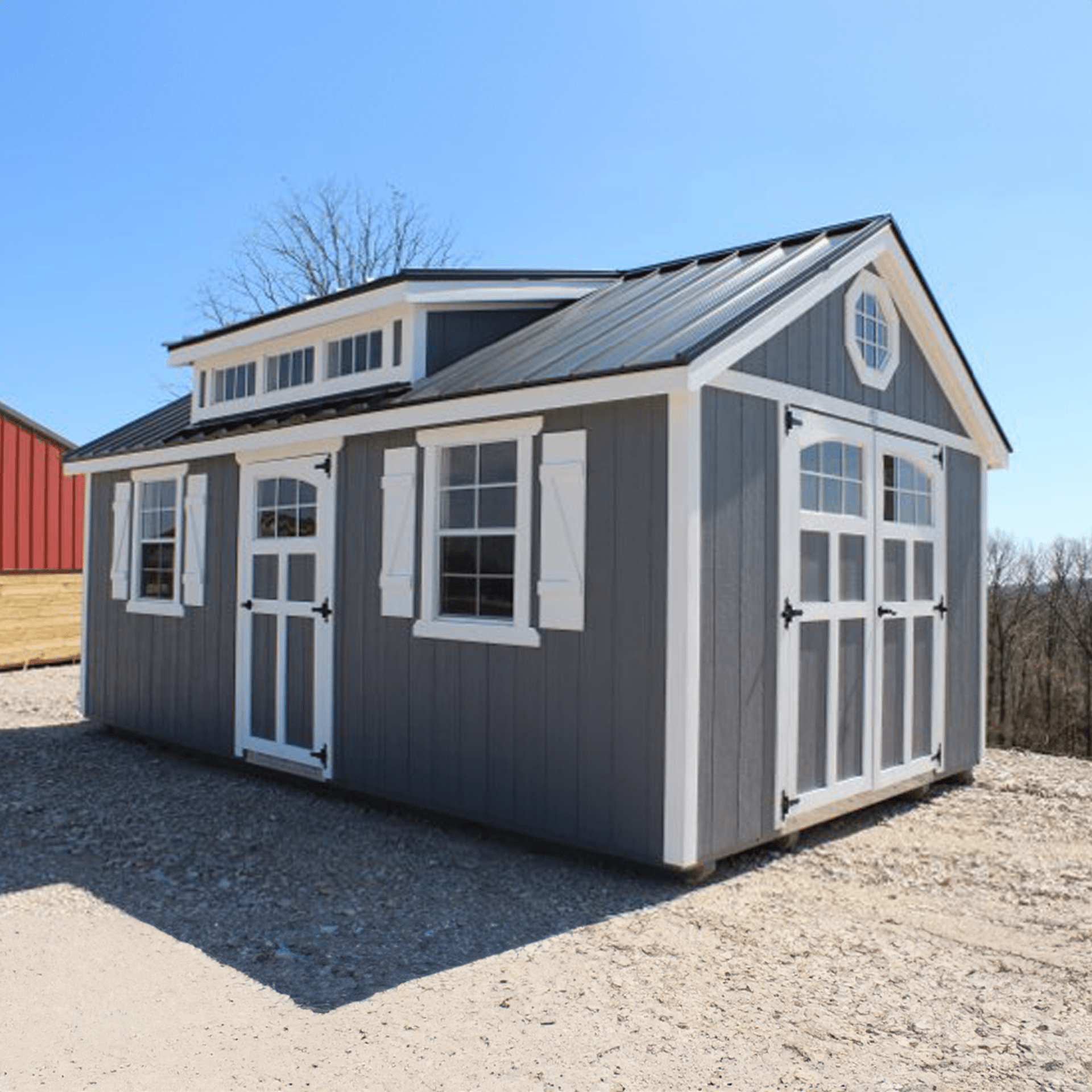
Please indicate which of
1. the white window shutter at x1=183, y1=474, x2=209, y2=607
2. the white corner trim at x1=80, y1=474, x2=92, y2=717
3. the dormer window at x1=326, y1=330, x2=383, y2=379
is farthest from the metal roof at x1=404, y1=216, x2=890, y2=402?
the white corner trim at x1=80, y1=474, x2=92, y2=717

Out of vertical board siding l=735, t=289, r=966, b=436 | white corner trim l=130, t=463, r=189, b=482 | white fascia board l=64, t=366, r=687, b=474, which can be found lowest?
white corner trim l=130, t=463, r=189, b=482

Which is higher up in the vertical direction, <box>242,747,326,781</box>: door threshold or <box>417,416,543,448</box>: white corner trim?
<box>417,416,543,448</box>: white corner trim

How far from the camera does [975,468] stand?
8406mm

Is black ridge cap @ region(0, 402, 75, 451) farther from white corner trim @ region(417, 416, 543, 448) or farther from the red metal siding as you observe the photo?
white corner trim @ region(417, 416, 543, 448)

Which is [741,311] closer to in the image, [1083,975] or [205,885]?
[1083,975]

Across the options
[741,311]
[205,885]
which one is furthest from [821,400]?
[205,885]

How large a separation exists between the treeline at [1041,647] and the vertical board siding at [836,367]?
13979 mm

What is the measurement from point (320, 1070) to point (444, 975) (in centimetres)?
90

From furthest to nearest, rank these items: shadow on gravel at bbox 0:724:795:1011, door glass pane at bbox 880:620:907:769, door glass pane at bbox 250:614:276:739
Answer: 1. door glass pane at bbox 250:614:276:739
2. door glass pane at bbox 880:620:907:769
3. shadow on gravel at bbox 0:724:795:1011

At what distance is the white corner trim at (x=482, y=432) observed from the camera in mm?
6008

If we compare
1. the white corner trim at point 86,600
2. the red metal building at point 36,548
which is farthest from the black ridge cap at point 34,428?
the white corner trim at point 86,600

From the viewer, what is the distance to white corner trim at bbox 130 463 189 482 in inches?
352

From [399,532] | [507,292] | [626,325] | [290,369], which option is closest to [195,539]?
[290,369]

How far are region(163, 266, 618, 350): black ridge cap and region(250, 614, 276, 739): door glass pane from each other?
8.09ft
